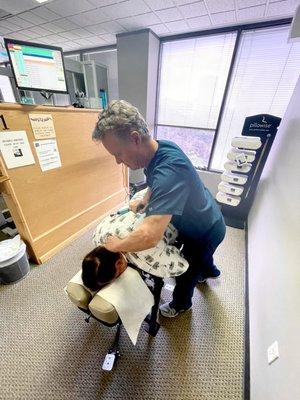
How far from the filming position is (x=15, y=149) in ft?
4.33

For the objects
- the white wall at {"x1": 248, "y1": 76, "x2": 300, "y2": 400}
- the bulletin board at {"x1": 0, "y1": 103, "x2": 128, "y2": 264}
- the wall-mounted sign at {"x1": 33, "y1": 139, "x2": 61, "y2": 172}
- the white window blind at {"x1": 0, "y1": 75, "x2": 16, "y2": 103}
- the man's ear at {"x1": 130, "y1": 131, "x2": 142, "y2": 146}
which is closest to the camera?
the white wall at {"x1": 248, "y1": 76, "x2": 300, "y2": 400}

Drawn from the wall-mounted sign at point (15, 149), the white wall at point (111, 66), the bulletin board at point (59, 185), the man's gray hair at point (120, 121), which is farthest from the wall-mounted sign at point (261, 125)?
the white wall at point (111, 66)

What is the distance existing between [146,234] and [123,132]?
1.50ft

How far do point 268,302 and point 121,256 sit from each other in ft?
2.91

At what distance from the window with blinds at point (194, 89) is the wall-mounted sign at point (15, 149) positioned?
2.50 metres

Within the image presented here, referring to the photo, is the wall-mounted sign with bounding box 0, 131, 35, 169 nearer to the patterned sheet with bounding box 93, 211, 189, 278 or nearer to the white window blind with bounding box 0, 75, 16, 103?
the white window blind with bounding box 0, 75, 16, 103

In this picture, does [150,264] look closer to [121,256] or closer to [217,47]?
[121,256]

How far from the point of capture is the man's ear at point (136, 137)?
807 millimetres

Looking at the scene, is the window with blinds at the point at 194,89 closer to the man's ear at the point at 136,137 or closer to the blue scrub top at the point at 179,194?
the blue scrub top at the point at 179,194

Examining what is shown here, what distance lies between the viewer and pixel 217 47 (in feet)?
8.37

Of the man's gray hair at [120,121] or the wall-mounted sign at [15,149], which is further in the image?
the wall-mounted sign at [15,149]

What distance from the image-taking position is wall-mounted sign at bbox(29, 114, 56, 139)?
54.9 inches

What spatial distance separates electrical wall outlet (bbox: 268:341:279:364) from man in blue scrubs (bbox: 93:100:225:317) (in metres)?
0.45

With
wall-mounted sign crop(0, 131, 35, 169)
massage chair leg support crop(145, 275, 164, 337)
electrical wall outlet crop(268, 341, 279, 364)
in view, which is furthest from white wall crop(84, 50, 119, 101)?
electrical wall outlet crop(268, 341, 279, 364)
